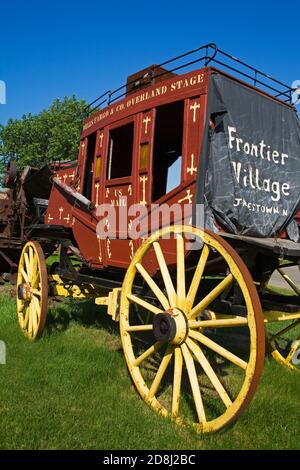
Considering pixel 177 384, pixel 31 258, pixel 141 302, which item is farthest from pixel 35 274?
pixel 177 384

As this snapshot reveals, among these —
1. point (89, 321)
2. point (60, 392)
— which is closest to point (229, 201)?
point (60, 392)

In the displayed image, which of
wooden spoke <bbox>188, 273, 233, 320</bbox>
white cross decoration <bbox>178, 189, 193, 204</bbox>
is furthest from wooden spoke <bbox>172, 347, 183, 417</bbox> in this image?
white cross decoration <bbox>178, 189, 193, 204</bbox>

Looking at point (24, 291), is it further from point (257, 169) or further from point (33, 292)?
point (257, 169)

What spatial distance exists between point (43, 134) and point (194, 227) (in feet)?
117

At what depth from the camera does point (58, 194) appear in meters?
6.24

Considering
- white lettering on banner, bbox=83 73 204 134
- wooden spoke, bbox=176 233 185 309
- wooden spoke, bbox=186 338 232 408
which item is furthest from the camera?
white lettering on banner, bbox=83 73 204 134

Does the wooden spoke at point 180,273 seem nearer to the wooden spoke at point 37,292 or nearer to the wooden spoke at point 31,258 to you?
the wooden spoke at point 37,292

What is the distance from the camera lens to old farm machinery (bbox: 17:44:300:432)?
3.46 meters

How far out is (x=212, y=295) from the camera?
11.0 ft

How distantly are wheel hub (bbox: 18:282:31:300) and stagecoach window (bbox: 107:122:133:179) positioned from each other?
1929 millimetres

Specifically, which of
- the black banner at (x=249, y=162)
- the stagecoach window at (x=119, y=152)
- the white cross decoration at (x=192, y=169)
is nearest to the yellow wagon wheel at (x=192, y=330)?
the black banner at (x=249, y=162)

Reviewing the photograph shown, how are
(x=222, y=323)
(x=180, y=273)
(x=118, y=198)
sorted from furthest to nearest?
(x=118, y=198), (x=180, y=273), (x=222, y=323)

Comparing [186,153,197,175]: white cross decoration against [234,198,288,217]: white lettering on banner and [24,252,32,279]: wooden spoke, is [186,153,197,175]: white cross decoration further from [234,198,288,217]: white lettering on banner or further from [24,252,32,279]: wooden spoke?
[24,252,32,279]: wooden spoke

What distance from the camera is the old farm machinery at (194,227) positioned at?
11.4ft
